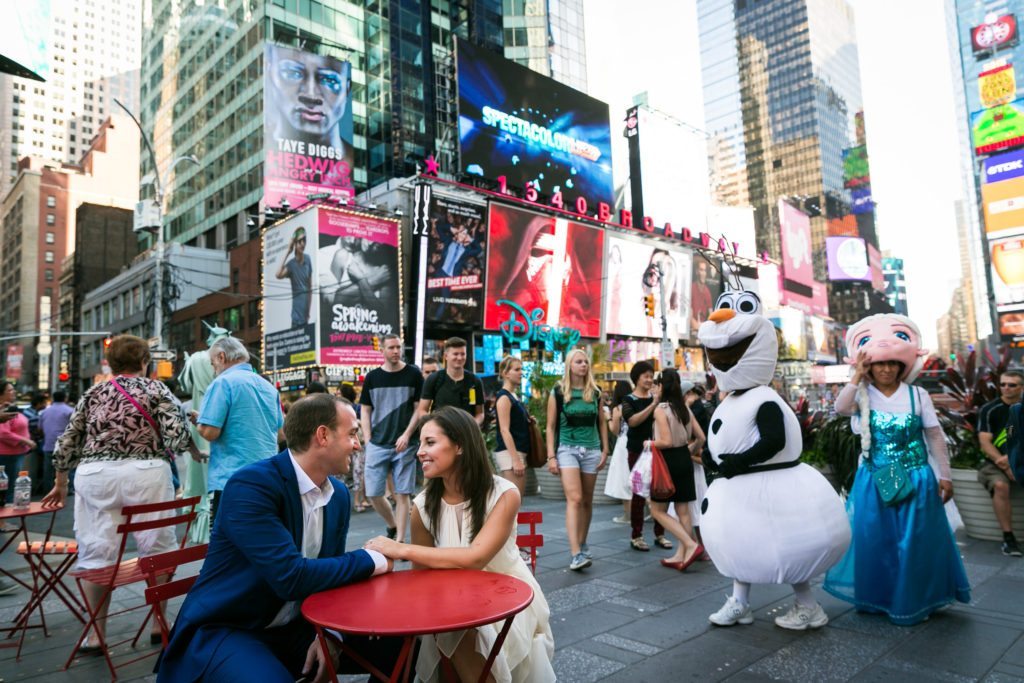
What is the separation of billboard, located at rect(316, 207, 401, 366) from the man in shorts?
2373 centimetres

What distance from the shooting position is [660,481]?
6027 mm

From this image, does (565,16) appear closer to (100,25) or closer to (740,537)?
(740,537)

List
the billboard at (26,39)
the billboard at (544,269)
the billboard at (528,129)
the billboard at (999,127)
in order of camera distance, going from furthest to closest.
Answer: the billboard at (999,127) < the billboard at (544,269) < the billboard at (528,129) < the billboard at (26,39)

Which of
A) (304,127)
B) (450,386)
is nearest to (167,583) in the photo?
(450,386)

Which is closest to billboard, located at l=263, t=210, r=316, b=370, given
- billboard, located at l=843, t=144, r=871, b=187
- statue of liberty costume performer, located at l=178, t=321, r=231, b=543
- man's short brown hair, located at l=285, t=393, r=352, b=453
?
statue of liberty costume performer, located at l=178, t=321, r=231, b=543

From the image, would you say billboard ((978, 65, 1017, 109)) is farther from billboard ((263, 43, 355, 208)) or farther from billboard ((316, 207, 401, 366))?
billboard ((316, 207, 401, 366))

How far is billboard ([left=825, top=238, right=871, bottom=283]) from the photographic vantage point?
257 ft

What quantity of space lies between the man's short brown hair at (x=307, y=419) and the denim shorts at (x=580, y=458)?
3.77m

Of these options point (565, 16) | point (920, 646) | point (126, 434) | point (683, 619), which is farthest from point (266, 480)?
point (565, 16)

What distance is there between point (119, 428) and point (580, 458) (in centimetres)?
366

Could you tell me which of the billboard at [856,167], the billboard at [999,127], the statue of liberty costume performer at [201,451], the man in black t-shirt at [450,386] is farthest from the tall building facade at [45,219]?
the billboard at [856,167]

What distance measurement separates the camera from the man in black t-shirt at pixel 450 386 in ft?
21.8

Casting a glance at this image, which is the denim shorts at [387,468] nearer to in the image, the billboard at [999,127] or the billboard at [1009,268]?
the billboard at [1009,268]

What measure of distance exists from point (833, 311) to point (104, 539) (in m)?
128
